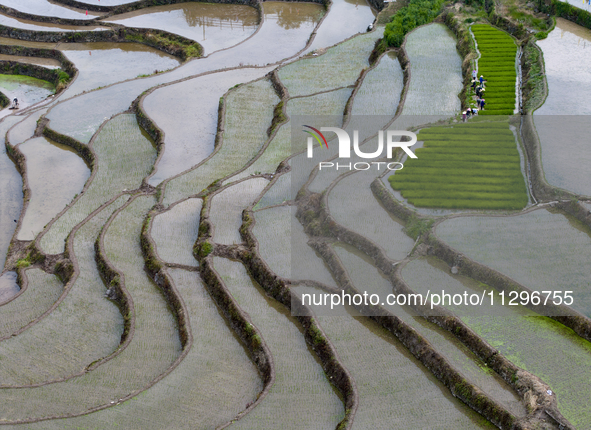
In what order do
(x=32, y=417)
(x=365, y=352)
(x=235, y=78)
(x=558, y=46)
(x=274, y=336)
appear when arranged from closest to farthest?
(x=32, y=417) → (x=365, y=352) → (x=274, y=336) → (x=558, y=46) → (x=235, y=78)

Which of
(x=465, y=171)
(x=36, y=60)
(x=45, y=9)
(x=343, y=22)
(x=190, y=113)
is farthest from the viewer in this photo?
(x=45, y=9)

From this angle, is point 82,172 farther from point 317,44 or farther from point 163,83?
point 317,44

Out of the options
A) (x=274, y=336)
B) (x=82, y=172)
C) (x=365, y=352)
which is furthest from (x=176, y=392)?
(x=82, y=172)

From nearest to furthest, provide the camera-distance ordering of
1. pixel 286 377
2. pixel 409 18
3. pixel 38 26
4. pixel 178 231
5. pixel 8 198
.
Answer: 1. pixel 286 377
2. pixel 178 231
3. pixel 8 198
4. pixel 409 18
5. pixel 38 26

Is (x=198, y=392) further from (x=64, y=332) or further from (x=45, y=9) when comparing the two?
(x=45, y=9)

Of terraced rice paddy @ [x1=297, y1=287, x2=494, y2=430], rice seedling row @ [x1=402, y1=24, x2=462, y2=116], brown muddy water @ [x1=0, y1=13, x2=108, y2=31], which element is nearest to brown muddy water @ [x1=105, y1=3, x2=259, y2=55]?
brown muddy water @ [x1=0, y1=13, x2=108, y2=31]

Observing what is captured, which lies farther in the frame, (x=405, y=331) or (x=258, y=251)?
(x=258, y=251)
